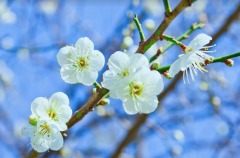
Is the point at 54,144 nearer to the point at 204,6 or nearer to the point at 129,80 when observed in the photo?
the point at 129,80

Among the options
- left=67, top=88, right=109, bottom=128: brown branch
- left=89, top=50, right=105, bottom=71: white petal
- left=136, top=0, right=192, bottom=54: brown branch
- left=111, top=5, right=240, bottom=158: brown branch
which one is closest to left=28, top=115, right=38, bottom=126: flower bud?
left=67, top=88, right=109, bottom=128: brown branch

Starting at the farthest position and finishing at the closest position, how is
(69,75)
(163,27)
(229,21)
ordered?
(229,21), (69,75), (163,27)

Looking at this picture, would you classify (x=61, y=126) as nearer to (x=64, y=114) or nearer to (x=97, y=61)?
(x=64, y=114)

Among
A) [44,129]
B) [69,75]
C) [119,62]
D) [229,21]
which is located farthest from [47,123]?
[229,21]

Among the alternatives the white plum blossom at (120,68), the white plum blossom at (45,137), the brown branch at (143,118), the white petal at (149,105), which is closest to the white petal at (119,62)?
the white plum blossom at (120,68)

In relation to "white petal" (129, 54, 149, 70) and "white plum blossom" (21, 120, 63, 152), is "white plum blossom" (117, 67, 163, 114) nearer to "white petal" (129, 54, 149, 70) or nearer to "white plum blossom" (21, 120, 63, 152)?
"white petal" (129, 54, 149, 70)

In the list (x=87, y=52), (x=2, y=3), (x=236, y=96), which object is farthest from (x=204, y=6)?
(x=87, y=52)

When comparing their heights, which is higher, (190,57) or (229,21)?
(190,57)
